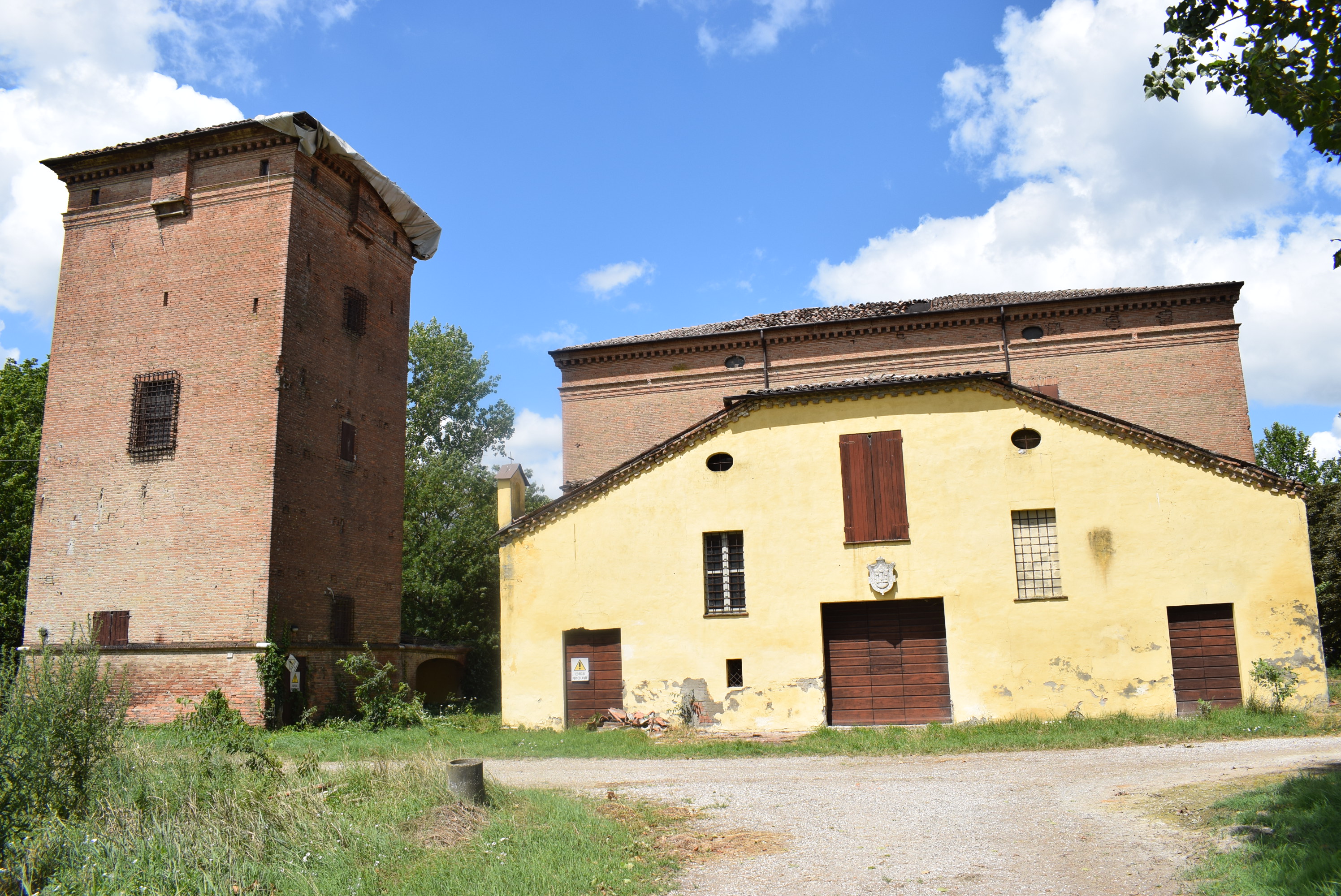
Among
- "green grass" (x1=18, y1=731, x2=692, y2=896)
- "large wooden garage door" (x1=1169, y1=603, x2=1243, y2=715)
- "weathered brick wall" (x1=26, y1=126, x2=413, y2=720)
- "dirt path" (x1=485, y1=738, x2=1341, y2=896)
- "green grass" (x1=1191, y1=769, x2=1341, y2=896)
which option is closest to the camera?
"green grass" (x1=1191, y1=769, x2=1341, y2=896)

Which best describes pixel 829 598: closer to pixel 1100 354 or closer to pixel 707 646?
pixel 707 646

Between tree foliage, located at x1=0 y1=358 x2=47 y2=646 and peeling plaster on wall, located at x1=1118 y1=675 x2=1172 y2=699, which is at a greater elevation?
tree foliage, located at x1=0 y1=358 x2=47 y2=646

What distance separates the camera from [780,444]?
61.6ft

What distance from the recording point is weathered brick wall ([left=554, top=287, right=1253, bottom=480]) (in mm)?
25641

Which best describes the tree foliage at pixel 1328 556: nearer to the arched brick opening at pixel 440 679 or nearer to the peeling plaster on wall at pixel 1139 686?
the peeling plaster on wall at pixel 1139 686

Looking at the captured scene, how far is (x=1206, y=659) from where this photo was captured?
16.8m

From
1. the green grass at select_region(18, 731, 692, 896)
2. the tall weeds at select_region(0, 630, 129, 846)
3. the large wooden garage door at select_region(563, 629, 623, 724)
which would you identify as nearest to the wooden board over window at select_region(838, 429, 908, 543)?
the large wooden garage door at select_region(563, 629, 623, 724)

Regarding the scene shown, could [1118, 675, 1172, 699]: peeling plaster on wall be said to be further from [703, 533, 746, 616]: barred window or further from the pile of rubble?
the pile of rubble

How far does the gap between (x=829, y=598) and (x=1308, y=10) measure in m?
12.9

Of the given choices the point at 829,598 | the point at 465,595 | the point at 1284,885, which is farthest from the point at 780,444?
the point at 465,595

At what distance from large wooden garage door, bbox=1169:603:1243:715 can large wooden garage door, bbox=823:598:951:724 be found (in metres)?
4.07

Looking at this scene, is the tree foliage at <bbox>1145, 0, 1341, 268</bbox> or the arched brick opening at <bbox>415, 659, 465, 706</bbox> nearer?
the tree foliage at <bbox>1145, 0, 1341, 268</bbox>

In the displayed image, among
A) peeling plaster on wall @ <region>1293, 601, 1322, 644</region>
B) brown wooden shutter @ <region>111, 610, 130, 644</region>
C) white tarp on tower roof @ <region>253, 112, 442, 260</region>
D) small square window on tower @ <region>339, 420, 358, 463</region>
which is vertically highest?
white tarp on tower roof @ <region>253, 112, 442, 260</region>

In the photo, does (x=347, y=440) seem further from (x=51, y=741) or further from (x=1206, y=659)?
(x=1206, y=659)
